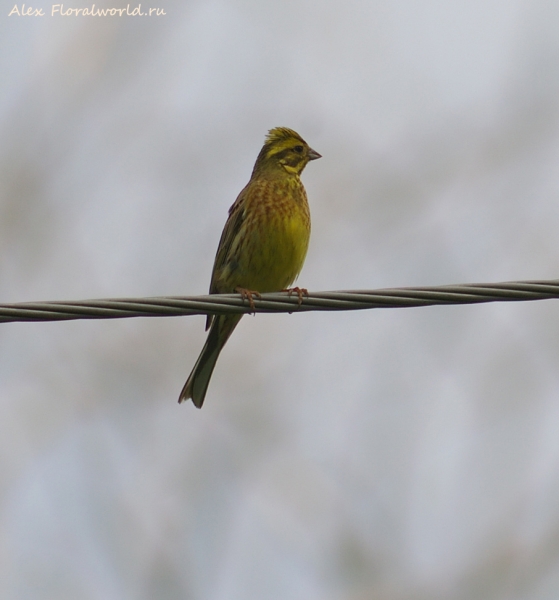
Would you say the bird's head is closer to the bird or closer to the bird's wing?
the bird

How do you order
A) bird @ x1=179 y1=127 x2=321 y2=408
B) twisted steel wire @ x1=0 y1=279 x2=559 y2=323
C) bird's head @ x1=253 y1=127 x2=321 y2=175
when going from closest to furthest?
twisted steel wire @ x1=0 y1=279 x2=559 y2=323
bird @ x1=179 y1=127 x2=321 y2=408
bird's head @ x1=253 y1=127 x2=321 y2=175

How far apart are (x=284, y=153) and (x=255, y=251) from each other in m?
1.34

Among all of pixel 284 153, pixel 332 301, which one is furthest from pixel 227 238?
pixel 332 301

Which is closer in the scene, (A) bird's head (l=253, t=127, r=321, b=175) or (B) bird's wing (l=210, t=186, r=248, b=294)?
(B) bird's wing (l=210, t=186, r=248, b=294)

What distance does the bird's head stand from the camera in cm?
749

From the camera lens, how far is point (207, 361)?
6781mm

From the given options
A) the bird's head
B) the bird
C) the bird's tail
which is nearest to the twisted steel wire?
the bird

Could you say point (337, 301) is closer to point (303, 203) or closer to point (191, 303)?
point (191, 303)

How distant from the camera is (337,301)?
13.9ft

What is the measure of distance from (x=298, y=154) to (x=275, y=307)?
3.20 m

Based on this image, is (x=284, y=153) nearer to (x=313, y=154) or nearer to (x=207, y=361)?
(x=313, y=154)

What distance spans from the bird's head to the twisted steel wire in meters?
3.36

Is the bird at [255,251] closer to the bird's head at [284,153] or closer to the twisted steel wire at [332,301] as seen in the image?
the bird's head at [284,153]

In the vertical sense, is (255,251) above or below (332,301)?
above
